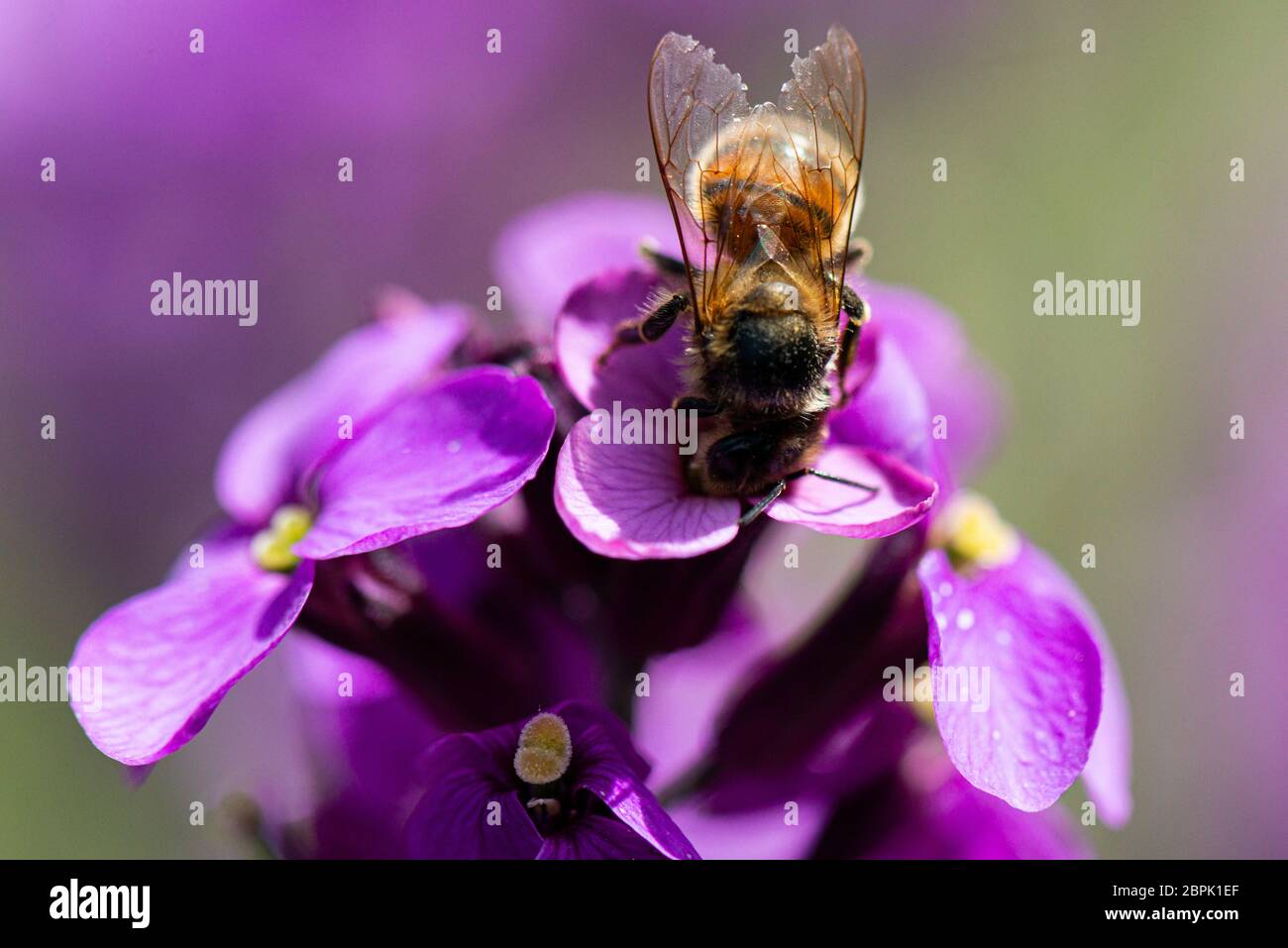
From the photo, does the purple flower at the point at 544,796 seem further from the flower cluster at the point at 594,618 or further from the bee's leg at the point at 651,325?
the bee's leg at the point at 651,325

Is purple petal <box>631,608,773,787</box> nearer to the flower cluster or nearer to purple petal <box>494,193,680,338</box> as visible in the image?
the flower cluster

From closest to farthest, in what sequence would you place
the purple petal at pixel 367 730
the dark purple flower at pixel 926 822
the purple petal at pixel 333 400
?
the purple petal at pixel 333 400, the dark purple flower at pixel 926 822, the purple petal at pixel 367 730

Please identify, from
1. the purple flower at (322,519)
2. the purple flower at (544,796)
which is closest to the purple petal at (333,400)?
the purple flower at (322,519)

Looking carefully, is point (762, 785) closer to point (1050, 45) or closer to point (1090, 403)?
point (1090, 403)

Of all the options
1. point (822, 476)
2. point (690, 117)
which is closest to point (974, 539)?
point (822, 476)

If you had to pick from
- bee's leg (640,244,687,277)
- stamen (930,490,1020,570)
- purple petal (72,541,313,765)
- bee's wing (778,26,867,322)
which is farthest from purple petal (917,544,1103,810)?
→ purple petal (72,541,313,765)

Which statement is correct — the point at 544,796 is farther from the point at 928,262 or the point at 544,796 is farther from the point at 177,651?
the point at 928,262
